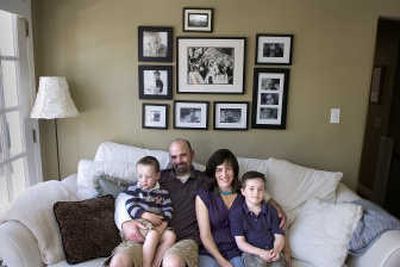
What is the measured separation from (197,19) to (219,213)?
1.52m

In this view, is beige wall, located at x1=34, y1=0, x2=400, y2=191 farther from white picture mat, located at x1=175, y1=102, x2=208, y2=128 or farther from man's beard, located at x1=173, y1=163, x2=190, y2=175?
man's beard, located at x1=173, y1=163, x2=190, y2=175

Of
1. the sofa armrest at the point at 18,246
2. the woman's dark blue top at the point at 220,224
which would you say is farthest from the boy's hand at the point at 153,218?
the sofa armrest at the point at 18,246

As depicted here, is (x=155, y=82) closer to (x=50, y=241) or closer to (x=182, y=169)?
Result: (x=182, y=169)

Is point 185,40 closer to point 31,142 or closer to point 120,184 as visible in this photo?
point 120,184

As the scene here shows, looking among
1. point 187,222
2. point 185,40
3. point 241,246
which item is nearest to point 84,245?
point 187,222

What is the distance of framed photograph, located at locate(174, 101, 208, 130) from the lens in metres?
2.68

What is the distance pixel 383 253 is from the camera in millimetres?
1770

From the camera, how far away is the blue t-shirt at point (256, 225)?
1.93m

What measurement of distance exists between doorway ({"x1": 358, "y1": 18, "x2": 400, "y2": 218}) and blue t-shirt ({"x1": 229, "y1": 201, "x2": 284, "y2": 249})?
1.96 meters

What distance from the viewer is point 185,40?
2.58 meters

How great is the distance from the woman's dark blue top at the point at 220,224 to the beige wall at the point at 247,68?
0.77m

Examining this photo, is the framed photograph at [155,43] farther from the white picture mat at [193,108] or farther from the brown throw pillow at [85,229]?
the brown throw pillow at [85,229]

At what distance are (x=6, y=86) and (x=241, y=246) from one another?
1.97 meters

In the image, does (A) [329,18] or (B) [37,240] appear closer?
(B) [37,240]
